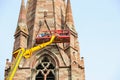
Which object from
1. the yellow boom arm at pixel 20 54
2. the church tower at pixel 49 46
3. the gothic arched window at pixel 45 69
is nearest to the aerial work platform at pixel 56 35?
the church tower at pixel 49 46

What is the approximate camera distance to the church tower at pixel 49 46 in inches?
1558

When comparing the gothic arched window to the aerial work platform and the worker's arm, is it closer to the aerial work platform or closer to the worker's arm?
the worker's arm

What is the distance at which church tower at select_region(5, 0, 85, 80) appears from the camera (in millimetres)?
39562

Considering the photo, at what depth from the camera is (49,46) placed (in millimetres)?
41719

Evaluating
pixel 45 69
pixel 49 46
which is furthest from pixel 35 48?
pixel 45 69

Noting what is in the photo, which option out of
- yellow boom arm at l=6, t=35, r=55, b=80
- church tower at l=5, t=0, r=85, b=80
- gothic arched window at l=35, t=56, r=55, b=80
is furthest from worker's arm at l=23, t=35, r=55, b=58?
gothic arched window at l=35, t=56, r=55, b=80

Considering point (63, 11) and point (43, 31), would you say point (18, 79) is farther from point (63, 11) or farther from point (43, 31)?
point (63, 11)

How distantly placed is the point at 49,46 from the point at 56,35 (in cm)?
123

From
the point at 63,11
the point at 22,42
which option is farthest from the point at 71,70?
the point at 63,11

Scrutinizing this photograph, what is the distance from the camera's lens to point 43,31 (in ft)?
144

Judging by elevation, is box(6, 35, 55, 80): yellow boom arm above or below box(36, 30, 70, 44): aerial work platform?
below

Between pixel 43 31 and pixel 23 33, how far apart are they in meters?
1.75

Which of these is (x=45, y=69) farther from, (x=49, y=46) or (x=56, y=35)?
(x=56, y=35)

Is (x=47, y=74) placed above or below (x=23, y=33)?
below
